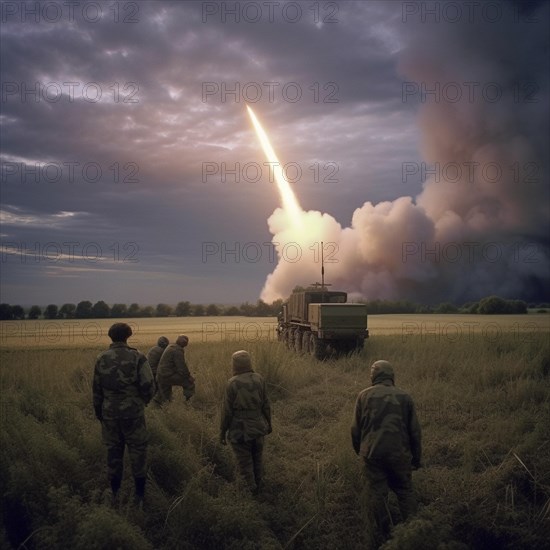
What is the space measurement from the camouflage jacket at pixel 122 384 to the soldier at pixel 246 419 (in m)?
1.04

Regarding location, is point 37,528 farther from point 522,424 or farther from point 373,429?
point 522,424

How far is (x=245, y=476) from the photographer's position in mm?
7031

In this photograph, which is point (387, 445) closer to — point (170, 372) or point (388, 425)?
point (388, 425)

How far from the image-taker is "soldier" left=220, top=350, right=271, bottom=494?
6.99 m

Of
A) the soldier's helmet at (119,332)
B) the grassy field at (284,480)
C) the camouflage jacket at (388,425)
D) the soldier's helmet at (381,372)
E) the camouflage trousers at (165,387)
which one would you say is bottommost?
the grassy field at (284,480)

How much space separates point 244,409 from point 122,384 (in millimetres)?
1521

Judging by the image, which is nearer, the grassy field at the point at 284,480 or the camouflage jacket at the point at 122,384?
the grassy field at the point at 284,480

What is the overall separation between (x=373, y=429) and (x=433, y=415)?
5628 mm

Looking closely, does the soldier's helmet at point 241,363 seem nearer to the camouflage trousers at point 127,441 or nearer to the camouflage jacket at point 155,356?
the camouflage trousers at point 127,441

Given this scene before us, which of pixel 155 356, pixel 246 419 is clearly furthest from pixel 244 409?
pixel 155 356

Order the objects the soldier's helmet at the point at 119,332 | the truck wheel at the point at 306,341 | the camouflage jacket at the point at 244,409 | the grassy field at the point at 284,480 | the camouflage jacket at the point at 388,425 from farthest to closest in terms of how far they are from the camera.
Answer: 1. the truck wheel at the point at 306,341
2. the camouflage jacket at the point at 244,409
3. the soldier's helmet at the point at 119,332
4. the grassy field at the point at 284,480
5. the camouflage jacket at the point at 388,425

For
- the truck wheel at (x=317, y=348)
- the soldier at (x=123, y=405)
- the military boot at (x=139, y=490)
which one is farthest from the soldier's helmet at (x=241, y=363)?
the truck wheel at (x=317, y=348)

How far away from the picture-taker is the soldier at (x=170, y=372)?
11.5 metres

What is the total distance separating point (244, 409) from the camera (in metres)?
7.06
